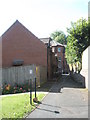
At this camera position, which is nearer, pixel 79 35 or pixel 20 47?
pixel 79 35

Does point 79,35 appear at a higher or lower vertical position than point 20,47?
higher

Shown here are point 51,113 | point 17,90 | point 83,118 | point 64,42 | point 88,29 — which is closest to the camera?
point 83,118

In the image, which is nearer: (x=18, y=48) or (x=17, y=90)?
(x=17, y=90)

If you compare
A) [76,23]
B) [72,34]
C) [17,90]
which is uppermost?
[76,23]

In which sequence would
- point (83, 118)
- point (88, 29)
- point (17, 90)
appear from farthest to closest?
point (88, 29) → point (17, 90) → point (83, 118)

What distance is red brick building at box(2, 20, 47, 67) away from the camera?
82.7ft

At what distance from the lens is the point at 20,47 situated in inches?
1016

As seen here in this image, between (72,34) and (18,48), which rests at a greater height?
(72,34)

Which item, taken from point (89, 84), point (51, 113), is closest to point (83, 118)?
point (51, 113)

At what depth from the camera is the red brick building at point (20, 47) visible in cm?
2520

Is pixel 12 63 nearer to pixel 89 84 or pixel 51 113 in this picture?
pixel 89 84

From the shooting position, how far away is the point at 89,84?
51.5 ft

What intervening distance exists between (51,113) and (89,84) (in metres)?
9.03

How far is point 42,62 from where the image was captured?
26469 mm
